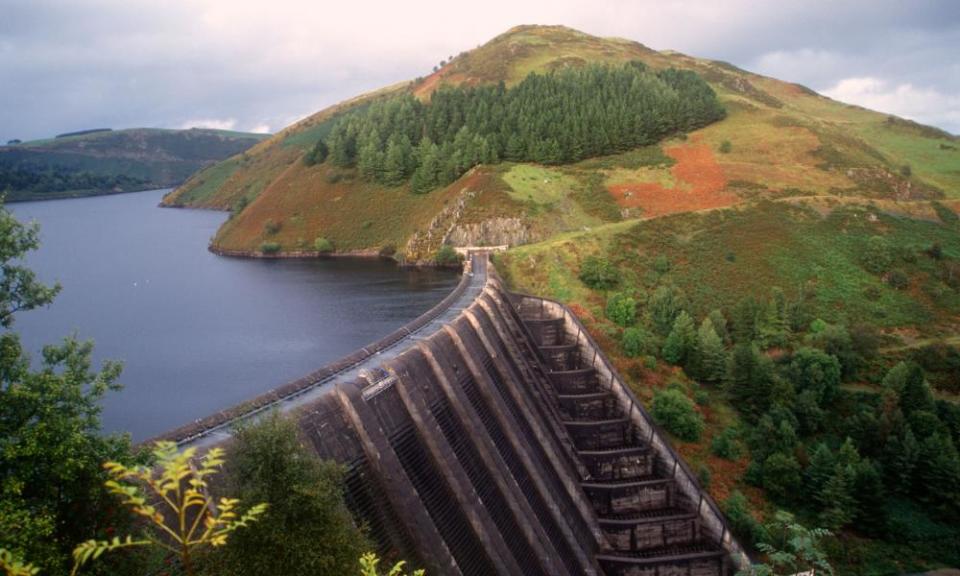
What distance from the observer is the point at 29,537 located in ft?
31.9

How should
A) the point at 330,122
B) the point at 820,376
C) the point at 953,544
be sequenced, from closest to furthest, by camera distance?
the point at 953,544 → the point at 820,376 → the point at 330,122

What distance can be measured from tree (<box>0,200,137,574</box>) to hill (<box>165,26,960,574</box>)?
33.5 m

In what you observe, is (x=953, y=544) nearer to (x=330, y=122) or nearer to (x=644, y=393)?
(x=644, y=393)

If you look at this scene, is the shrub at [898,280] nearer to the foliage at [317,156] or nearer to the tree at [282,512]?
the tree at [282,512]

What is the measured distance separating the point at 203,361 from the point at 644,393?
37.3 meters

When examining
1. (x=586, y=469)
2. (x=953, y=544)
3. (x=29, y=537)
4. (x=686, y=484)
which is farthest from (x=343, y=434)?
(x=953, y=544)

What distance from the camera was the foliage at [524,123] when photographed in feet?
307

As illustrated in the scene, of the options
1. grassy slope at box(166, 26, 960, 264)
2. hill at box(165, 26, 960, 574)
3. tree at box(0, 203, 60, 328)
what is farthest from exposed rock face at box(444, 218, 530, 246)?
tree at box(0, 203, 60, 328)

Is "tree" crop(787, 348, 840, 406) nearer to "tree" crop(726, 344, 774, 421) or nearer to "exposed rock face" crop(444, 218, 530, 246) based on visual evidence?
"tree" crop(726, 344, 774, 421)

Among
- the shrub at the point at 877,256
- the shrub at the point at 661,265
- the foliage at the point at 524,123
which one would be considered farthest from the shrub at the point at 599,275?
the foliage at the point at 524,123

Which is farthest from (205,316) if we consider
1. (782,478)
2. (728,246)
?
(728,246)

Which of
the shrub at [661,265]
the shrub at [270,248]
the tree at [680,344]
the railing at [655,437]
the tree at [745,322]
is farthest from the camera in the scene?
the shrub at [270,248]

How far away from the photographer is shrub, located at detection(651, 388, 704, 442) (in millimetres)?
39906

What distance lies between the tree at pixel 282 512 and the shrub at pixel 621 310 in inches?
1673
